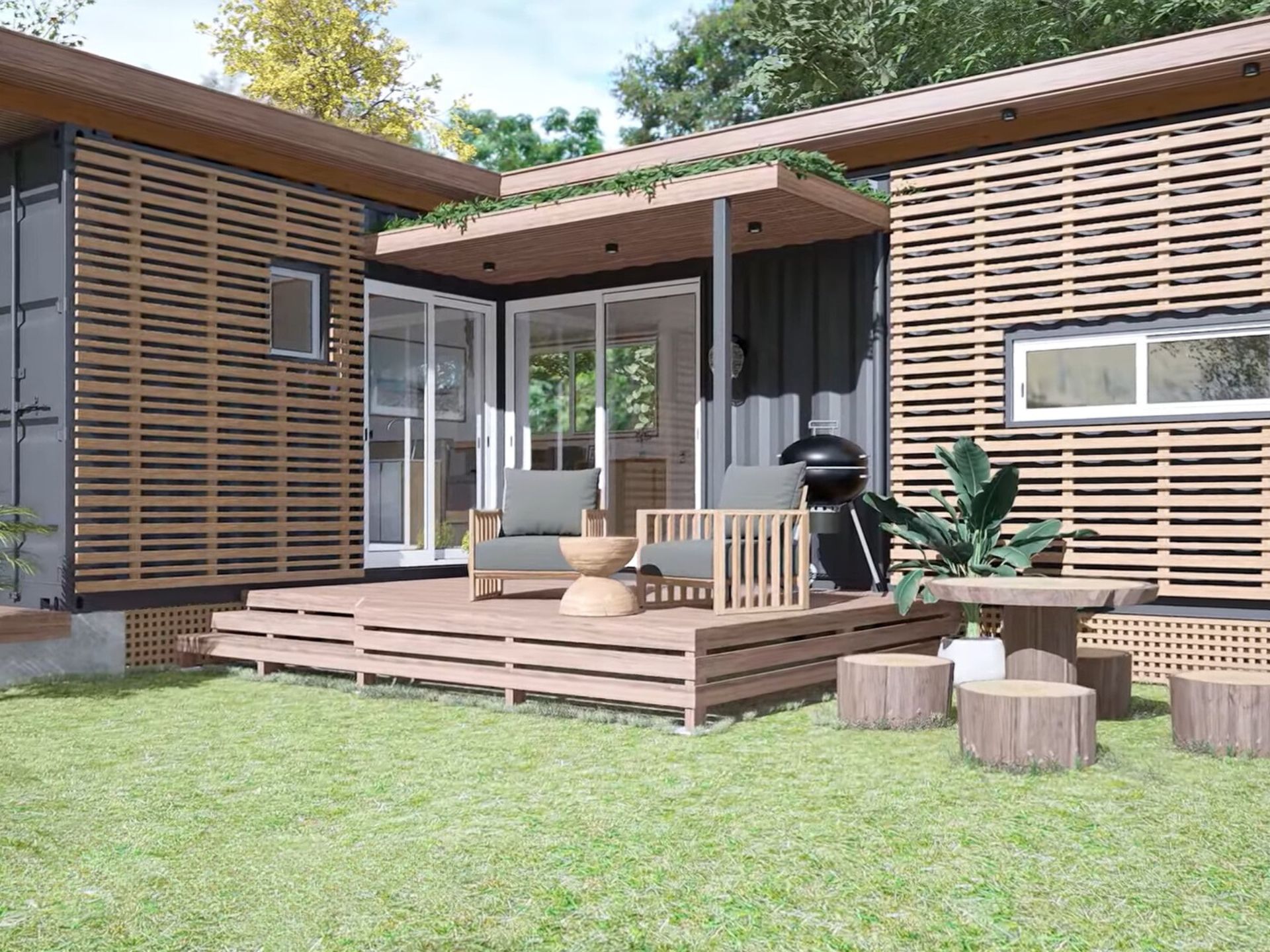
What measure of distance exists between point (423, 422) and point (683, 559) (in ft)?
11.3

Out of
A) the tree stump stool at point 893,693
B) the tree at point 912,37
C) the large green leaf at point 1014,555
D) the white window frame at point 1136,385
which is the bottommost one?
the tree stump stool at point 893,693

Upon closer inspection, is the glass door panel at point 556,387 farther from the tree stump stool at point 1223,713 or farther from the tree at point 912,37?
the tree at point 912,37

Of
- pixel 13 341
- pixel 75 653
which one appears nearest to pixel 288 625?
pixel 75 653

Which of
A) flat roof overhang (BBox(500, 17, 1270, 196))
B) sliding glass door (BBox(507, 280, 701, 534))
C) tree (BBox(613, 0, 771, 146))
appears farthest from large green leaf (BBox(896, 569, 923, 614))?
tree (BBox(613, 0, 771, 146))

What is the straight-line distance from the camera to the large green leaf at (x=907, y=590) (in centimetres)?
558

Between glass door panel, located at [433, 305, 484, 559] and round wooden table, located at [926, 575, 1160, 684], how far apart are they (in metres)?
4.88

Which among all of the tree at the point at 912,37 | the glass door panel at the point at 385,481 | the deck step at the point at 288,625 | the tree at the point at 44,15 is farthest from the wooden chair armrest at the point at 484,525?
the tree at the point at 44,15

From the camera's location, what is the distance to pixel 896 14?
15.4m

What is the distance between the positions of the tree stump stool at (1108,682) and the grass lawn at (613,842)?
16 cm

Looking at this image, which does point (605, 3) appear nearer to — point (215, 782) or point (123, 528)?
point (123, 528)

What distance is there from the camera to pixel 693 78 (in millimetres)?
21719

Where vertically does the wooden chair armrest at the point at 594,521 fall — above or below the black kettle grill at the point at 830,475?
below

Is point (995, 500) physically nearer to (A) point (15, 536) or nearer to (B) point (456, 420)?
(B) point (456, 420)

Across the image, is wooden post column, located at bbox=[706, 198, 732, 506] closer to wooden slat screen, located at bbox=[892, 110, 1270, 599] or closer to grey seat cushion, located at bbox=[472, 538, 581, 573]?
grey seat cushion, located at bbox=[472, 538, 581, 573]
